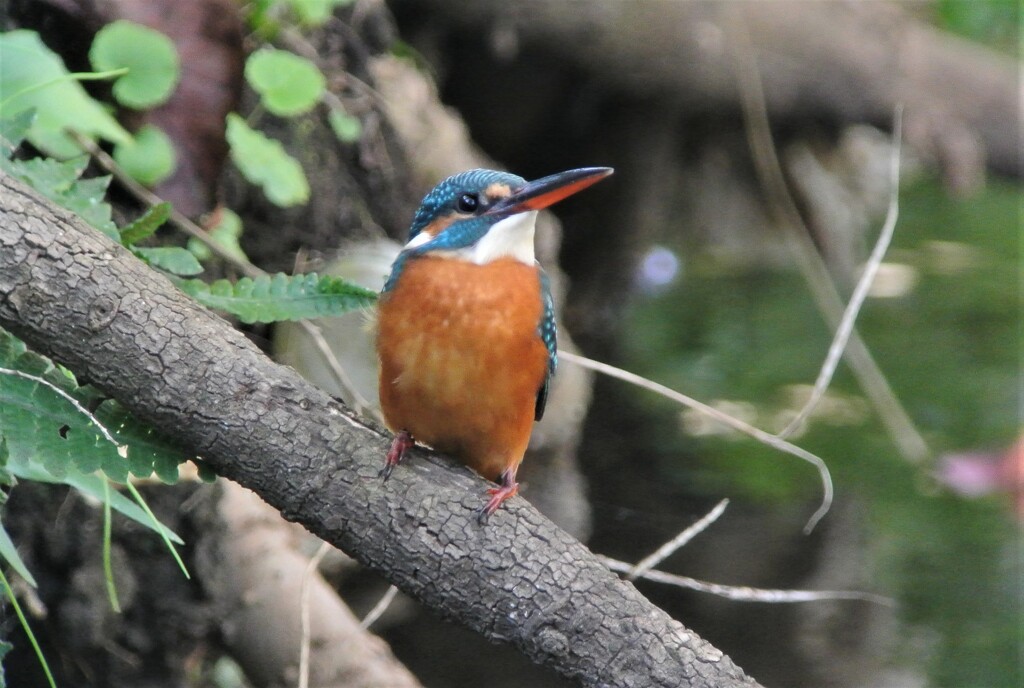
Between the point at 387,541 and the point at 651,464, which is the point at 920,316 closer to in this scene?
the point at 651,464

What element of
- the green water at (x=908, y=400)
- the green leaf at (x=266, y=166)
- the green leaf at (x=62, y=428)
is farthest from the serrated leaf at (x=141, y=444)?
the green water at (x=908, y=400)

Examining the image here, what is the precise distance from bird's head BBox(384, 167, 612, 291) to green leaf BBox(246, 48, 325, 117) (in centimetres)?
102

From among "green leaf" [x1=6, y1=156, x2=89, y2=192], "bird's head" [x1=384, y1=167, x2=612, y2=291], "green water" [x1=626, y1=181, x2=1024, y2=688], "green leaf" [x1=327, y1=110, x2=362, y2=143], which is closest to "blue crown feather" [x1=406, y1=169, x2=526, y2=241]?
"bird's head" [x1=384, y1=167, x2=612, y2=291]

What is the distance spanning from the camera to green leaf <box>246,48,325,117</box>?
339cm

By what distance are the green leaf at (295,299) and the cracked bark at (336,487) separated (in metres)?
0.21

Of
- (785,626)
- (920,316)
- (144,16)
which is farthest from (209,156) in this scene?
(920,316)

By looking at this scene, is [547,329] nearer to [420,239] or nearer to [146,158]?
[420,239]

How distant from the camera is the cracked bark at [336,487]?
2.00 meters

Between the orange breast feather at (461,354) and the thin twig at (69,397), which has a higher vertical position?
the orange breast feather at (461,354)

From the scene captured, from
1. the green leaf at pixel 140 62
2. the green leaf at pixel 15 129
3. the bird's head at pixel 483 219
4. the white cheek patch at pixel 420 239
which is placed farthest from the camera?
the green leaf at pixel 140 62

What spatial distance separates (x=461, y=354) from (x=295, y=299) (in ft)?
1.13

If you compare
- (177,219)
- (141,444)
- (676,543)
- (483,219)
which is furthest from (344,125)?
(141,444)

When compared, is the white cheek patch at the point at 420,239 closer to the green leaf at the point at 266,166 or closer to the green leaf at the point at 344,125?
the green leaf at the point at 266,166

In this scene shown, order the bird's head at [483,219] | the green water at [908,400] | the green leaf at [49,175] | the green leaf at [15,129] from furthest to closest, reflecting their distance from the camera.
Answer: the green water at [908,400] → the bird's head at [483,219] → the green leaf at [49,175] → the green leaf at [15,129]
